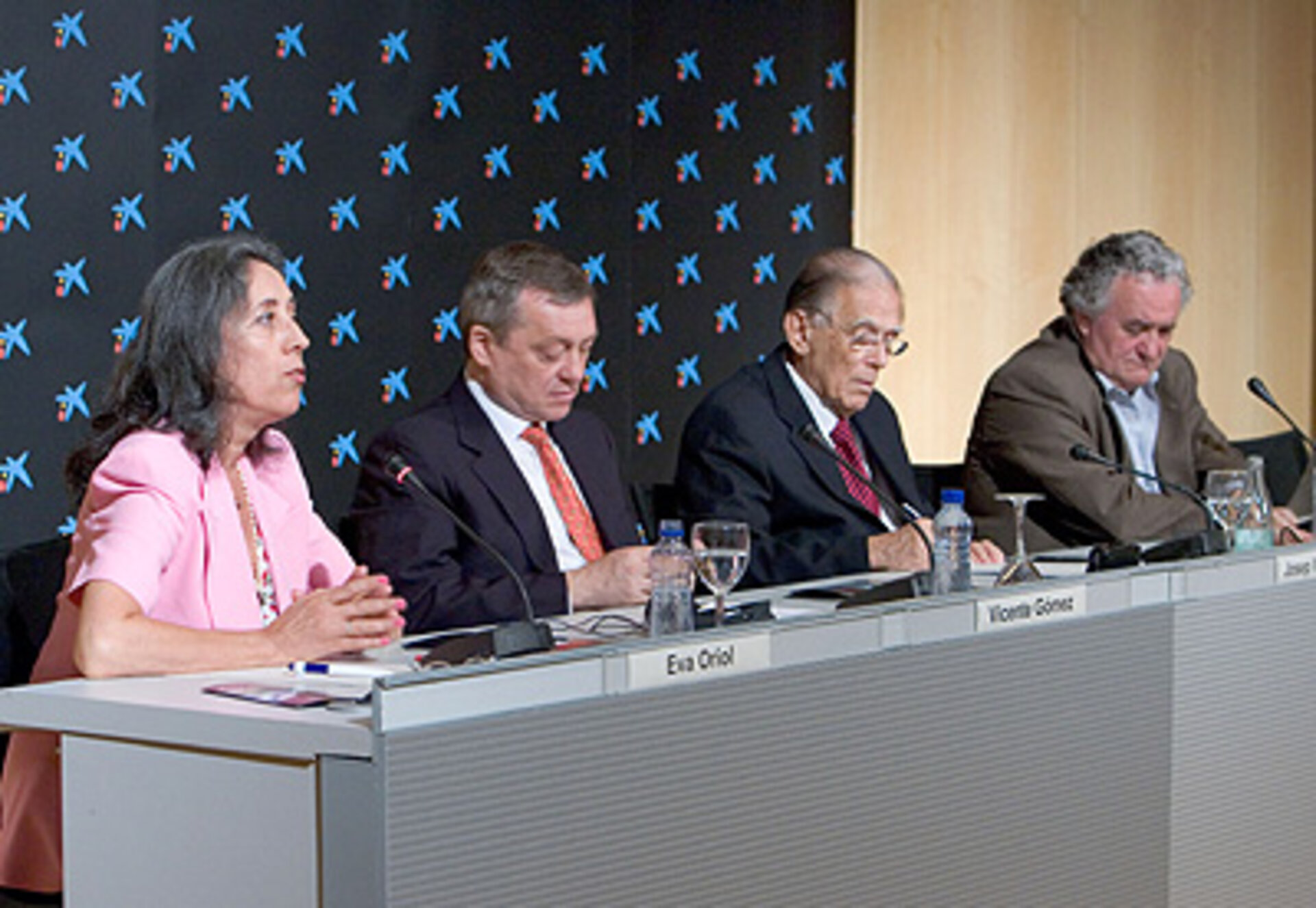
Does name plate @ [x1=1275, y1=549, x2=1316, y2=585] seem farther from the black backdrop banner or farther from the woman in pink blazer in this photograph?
the black backdrop banner

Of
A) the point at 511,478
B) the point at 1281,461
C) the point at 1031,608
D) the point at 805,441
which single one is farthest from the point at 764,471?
the point at 1281,461

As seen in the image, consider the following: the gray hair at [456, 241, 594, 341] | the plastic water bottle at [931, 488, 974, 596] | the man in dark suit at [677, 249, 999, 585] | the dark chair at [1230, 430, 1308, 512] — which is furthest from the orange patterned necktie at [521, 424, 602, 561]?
the dark chair at [1230, 430, 1308, 512]

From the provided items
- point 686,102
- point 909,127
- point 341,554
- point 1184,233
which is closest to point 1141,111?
point 1184,233

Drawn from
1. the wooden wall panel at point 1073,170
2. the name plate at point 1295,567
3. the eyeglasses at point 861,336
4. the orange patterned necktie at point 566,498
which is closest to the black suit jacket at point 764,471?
the eyeglasses at point 861,336

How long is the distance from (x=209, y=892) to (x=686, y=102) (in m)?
3.79

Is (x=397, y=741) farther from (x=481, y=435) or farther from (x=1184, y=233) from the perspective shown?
(x=1184, y=233)

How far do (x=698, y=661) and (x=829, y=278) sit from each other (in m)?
1.90

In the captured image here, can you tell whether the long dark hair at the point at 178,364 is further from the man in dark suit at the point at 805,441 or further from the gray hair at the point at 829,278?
the gray hair at the point at 829,278

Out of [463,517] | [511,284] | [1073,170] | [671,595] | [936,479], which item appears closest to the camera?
[671,595]

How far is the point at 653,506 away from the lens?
3.95 meters

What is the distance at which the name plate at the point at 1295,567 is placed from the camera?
3047mm

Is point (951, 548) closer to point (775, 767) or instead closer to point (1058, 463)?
point (775, 767)

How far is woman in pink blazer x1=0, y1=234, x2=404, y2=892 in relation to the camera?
239 cm

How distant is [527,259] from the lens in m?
3.55
